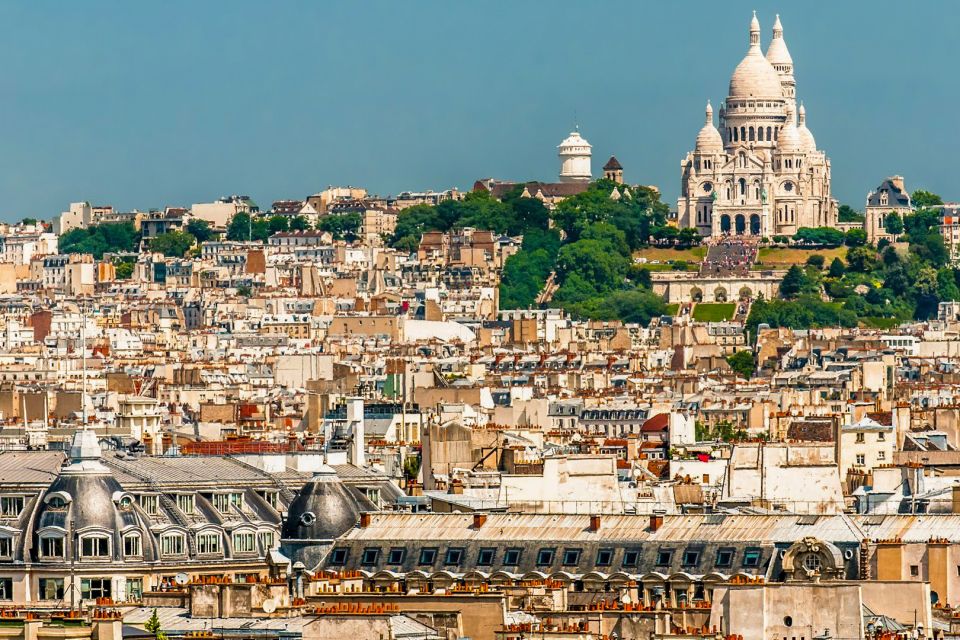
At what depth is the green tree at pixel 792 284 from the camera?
190 meters

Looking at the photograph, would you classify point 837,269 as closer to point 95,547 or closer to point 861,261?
point 861,261

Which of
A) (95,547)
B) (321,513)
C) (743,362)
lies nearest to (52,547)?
(95,547)

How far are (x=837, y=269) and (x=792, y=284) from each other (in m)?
6.97

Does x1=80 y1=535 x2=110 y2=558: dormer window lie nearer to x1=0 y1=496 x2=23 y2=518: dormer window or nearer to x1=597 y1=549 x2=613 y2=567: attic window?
x1=0 y1=496 x2=23 y2=518: dormer window

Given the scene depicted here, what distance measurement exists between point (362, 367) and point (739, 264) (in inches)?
2726

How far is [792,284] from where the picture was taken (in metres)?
190

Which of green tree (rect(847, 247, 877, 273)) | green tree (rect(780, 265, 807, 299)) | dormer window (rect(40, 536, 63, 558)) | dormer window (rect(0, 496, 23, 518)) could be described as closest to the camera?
dormer window (rect(40, 536, 63, 558))

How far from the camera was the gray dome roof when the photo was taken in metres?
46.2

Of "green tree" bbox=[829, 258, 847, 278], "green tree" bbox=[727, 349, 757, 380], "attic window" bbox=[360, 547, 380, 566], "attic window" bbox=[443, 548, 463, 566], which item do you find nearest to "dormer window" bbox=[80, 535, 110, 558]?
"attic window" bbox=[360, 547, 380, 566]

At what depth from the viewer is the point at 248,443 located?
68.1 metres

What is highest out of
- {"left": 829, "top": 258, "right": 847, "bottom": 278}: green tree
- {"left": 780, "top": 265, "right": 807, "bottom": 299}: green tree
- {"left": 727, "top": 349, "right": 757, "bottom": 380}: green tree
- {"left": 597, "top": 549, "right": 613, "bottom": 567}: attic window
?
{"left": 829, "top": 258, "right": 847, "bottom": 278}: green tree

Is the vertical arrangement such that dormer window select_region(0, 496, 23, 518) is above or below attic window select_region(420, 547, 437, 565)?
above

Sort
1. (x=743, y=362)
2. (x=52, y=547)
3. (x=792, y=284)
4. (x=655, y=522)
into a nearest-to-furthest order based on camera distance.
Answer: (x=655, y=522), (x=52, y=547), (x=743, y=362), (x=792, y=284)

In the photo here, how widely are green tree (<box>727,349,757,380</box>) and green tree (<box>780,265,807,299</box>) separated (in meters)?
40.3
